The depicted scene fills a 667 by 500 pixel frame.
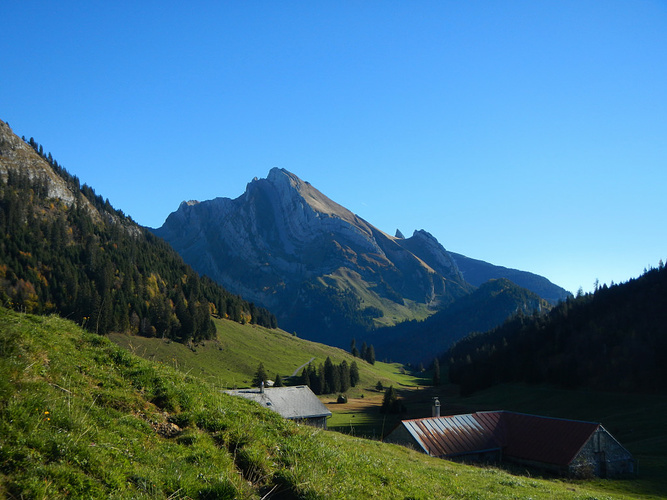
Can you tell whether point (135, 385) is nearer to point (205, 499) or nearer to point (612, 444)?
point (205, 499)

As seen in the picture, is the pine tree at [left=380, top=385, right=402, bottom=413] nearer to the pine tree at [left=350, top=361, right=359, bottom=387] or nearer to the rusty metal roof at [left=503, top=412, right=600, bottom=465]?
the pine tree at [left=350, top=361, right=359, bottom=387]

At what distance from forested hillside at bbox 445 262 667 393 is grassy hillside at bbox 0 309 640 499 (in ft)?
451

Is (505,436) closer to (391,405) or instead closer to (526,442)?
(526,442)

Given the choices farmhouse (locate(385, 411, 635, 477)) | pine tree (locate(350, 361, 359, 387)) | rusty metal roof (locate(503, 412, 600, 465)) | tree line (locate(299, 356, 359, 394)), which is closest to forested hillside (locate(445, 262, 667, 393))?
pine tree (locate(350, 361, 359, 387))

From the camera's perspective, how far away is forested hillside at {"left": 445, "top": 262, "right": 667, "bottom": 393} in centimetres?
12512

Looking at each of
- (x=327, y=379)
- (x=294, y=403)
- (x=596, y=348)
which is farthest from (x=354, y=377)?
(x=294, y=403)

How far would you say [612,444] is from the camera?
2169 inches

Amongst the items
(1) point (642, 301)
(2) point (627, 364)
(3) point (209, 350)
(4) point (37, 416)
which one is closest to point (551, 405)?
(2) point (627, 364)

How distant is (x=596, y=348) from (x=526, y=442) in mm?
105793

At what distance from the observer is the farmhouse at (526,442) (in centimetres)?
5341

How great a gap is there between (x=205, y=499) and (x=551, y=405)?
137 metres

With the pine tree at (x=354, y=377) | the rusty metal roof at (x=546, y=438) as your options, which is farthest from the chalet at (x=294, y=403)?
the pine tree at (x=354, y=377)

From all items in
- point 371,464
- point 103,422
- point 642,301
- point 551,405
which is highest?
point 642,301

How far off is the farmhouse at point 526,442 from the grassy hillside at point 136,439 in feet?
145
